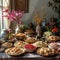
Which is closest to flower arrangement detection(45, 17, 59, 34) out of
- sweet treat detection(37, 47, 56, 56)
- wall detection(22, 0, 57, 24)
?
wall detection(22, 0, 57, 24)

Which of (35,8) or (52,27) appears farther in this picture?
(35,8)

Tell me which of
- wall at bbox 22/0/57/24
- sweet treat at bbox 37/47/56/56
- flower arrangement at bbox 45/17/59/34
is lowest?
sweet treat at bbox 37/47/56/56

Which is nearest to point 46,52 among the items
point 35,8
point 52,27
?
point 52,27

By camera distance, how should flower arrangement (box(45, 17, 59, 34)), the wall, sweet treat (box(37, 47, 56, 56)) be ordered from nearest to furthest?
1. sweet treat (box(37, 47, 56, 56))
2. flower arrangement (box(45, 17, 59, 34))
3. the wall

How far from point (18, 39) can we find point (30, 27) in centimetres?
86

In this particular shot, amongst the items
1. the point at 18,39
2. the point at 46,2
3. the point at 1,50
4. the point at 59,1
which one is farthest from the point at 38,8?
the point at 1,50

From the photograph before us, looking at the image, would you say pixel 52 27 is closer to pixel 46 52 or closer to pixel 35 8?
pixel 35 8

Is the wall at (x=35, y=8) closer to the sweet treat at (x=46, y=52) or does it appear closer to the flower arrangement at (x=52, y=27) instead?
the flower arrangement at (x=52, y=27)

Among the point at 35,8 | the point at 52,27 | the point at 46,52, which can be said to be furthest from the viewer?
the point at 35,8

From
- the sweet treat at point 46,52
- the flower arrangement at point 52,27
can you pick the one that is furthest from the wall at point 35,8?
the sweet treat at point 46,52

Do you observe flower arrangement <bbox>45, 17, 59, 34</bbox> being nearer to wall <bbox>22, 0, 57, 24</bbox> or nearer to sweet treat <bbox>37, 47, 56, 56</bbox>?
wall <bbox>22, 0, 57, 24</bbox>

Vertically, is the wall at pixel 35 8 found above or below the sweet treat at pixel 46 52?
above

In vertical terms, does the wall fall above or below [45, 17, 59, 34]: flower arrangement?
above

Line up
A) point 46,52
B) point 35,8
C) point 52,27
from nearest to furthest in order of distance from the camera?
point 46,52
point 52,27
point 35,8
